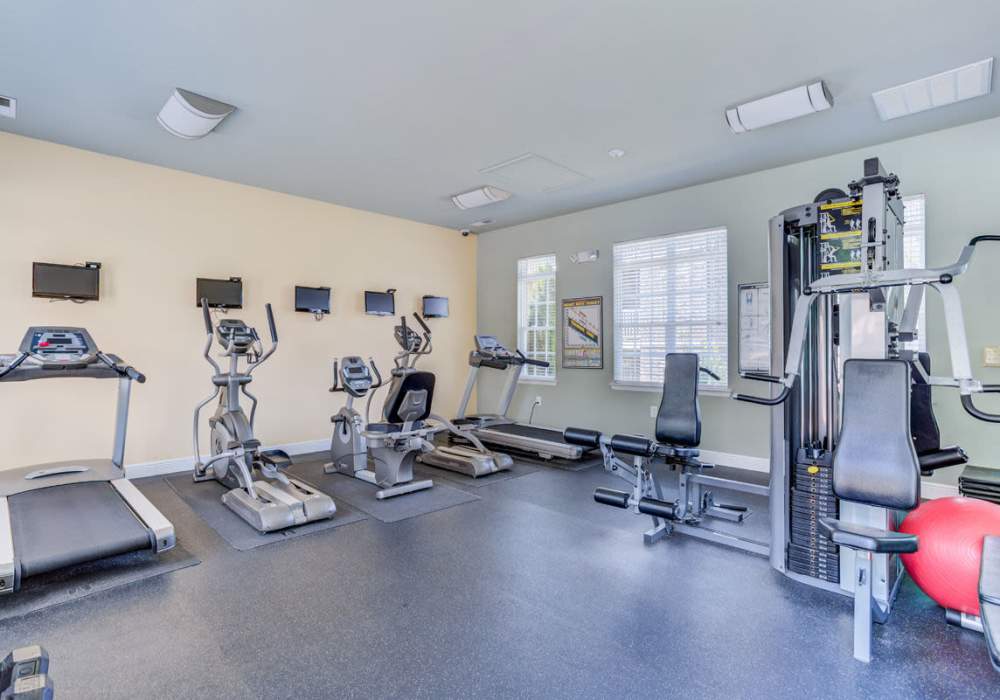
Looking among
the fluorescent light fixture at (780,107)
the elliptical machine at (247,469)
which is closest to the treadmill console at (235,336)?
the elliptical machine at (247,469)

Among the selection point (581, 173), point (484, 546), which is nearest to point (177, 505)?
point (484, 546)

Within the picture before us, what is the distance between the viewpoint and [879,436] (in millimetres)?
2137

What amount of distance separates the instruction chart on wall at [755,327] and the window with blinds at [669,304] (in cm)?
17

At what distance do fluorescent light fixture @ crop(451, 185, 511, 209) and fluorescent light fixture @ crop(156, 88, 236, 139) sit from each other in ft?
8.26

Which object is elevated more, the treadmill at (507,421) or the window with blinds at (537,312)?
the window with blinds at (537,312)

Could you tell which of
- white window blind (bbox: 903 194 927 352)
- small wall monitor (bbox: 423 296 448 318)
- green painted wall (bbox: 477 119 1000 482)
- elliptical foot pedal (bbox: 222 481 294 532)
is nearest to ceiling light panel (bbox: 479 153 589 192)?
green painted wall (bbox: 477 119 1000 482)

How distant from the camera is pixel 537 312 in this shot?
22.8ft

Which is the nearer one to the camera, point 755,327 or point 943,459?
point 943,459

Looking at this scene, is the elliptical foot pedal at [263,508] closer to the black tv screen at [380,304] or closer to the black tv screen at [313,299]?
the black tv screen at [313,299]

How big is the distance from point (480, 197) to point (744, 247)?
278 cm

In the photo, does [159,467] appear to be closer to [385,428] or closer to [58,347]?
[58,347]

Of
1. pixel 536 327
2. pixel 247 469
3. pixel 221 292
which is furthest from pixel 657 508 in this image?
pixel 221 292

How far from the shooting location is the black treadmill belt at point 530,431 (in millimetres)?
5805

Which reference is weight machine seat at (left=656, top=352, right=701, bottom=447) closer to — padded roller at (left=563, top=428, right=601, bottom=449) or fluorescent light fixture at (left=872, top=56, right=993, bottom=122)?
padded roller at (left=563, top=428, right=601, bottom=449)
